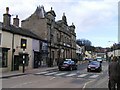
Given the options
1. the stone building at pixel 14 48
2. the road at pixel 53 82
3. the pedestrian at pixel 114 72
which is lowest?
the road at pixel 53 82

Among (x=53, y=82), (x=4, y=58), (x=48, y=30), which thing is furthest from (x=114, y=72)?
(x=48, y=30)

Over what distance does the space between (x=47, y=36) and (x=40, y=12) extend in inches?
237

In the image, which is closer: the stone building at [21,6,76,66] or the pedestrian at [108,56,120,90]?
the pedestrian at [108,56,120,90]

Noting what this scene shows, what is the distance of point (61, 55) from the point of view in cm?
6519

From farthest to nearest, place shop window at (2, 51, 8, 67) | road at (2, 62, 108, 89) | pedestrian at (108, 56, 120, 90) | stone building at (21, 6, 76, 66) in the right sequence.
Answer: stone building at (21, 6, 76, 66)
shop window at (2, 51, 8, 67)
road at (2, 62, 108, 89)
pedestrian at (108, 56, 120, 90)

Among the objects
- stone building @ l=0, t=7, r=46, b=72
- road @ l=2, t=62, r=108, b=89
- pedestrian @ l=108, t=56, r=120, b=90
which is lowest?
road @ l=2, t=62, r=108, b=89

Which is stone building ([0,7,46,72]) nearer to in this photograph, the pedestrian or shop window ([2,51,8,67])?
shop window ([2,51,8,67])

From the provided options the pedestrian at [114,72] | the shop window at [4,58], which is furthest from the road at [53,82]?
the shop window at [4,58]

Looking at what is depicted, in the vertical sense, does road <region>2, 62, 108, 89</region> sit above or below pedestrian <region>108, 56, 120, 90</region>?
below

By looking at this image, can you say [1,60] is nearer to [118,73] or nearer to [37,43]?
[37,43]

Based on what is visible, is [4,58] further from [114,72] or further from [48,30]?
[114,72]

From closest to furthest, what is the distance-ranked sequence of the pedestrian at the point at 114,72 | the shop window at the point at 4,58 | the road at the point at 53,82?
the pedestrian at the point at 114,72 < the road at the point at 53,82 < the shop window at the point at 4,58

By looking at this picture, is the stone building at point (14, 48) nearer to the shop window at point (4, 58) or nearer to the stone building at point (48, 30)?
the shop window at point (4, 58)

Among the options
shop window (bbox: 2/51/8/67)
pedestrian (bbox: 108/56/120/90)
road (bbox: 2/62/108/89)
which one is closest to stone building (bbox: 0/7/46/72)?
shop window (bbox: 2/51/8/67)
